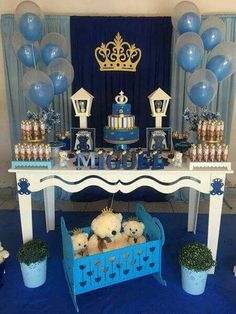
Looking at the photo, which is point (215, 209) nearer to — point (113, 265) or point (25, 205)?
point (113, 265)

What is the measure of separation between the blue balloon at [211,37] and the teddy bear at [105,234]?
1.43 metres

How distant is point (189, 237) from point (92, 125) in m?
1.50

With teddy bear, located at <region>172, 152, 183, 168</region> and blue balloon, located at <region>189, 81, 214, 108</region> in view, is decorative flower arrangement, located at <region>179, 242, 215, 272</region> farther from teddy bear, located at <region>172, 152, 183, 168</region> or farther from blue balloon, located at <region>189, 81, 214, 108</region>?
Result: blue balloon, located at <region>189, 81, 214, 108</region>

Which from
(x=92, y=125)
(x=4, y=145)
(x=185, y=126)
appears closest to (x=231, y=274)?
(x=185, y=126)

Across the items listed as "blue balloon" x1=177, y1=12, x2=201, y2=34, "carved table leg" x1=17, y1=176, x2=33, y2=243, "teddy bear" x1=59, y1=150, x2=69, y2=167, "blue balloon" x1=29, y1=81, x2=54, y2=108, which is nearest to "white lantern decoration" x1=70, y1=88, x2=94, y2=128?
"blue balloon" x1=29, y1=81, x2=54, y2=108

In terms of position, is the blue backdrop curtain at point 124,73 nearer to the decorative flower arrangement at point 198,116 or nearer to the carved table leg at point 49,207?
the carved table leg at point 49,207

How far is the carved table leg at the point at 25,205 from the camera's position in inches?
77.6

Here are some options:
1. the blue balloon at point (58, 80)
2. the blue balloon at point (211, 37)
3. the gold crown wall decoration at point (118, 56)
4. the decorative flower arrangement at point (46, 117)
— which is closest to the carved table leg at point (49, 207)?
the decorative flower arrangement at point (46, 117)

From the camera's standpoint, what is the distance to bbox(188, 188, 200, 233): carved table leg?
254 centimetres

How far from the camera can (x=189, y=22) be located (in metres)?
2.26

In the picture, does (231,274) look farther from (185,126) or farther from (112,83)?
(112,83)

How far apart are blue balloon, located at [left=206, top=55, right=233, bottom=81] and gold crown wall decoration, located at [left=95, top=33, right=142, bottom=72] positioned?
3.70 feet

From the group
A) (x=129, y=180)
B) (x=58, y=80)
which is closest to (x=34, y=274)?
(x=129, y=180)

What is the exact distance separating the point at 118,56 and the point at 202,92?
4.46 ft
